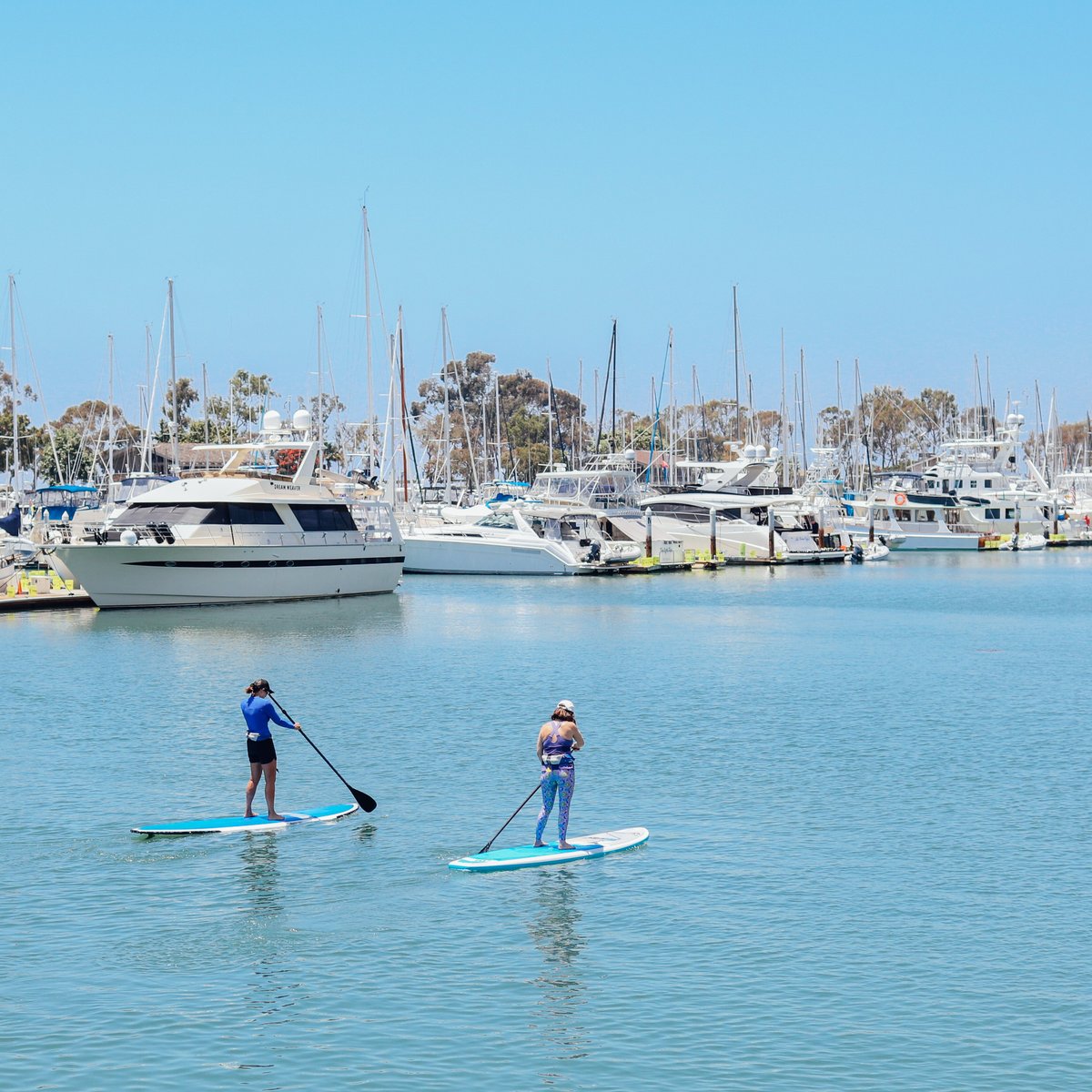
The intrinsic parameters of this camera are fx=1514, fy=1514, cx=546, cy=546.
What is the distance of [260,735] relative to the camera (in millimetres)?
20766

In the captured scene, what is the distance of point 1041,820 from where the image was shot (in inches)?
902

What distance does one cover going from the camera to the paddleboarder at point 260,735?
66.6ft

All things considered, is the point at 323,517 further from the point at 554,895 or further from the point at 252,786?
the point at 554,895

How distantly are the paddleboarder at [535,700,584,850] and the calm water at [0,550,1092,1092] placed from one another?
1079 mm

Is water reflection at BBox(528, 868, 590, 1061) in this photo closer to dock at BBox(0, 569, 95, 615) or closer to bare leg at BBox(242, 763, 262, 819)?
bare leg at BBox(242, 763, 262, 819)

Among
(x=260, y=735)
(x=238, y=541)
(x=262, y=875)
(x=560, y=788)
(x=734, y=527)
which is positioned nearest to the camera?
(x=262, y=875)

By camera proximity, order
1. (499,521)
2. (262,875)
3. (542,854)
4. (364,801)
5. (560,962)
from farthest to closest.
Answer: (499,521)
(364,801)
(542,854)
(262,875)
(560,962)

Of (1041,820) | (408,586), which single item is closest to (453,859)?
(1041,820)

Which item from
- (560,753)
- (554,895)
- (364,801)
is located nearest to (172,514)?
(364,801)

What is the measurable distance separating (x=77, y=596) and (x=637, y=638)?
20.4 m

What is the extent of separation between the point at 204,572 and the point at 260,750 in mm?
34349

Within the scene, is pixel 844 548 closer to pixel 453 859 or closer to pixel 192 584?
pixel 192 584

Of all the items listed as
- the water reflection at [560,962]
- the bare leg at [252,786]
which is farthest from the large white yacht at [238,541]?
the water reflection at [560,962]

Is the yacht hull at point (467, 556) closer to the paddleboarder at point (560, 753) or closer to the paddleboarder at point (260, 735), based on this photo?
the paddleboarder at point (260, 735)
